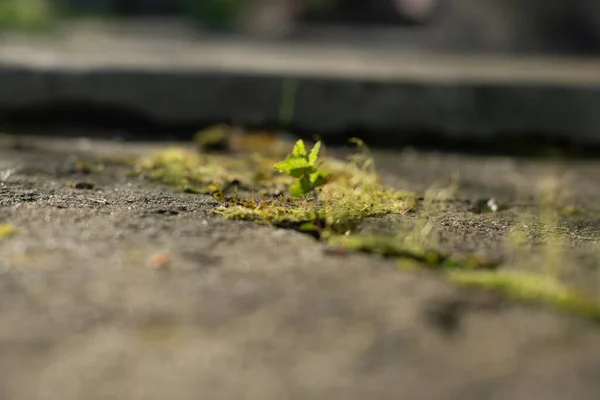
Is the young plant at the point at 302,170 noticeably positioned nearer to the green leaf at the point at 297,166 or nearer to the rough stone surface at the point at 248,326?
the green leaf at the point at 297,166

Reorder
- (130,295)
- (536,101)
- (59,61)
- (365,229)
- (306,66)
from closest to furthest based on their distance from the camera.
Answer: (130,295)
(365,229)
(536,101)
(59,61)
(306,66)


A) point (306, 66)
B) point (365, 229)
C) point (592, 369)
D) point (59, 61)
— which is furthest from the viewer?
point (306, 66)

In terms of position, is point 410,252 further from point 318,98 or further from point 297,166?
point 318,98

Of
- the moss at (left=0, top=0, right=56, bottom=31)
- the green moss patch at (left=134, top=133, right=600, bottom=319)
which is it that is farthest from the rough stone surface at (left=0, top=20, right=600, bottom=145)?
the moss at (left=0, top=0, right=56, bottom=31)

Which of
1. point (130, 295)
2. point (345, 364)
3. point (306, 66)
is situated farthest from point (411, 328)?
point (306, 66)

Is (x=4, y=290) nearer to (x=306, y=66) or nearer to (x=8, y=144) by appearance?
(x=8, y=144)

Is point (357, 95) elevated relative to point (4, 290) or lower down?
elevated
